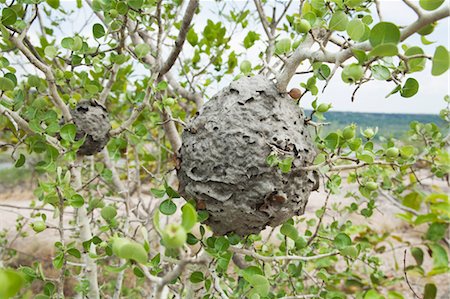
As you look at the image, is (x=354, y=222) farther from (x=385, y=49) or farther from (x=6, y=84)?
(x=385, y=49)

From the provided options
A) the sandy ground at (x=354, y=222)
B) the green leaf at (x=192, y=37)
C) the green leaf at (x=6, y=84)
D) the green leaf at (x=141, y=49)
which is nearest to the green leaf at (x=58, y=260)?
the green leaf at (x=6, y=84)

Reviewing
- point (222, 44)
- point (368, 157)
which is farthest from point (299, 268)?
point (222, 44)

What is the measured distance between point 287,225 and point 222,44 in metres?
1.07

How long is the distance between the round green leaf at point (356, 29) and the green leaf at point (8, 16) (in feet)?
2.02

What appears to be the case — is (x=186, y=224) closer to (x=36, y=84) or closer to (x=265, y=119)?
(x=265, y=119)

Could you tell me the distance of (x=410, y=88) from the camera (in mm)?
597

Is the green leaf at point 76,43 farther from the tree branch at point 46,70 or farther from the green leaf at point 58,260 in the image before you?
the green leaf at point 58,260

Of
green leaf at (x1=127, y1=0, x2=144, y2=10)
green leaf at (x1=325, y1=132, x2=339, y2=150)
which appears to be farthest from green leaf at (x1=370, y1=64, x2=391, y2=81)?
green leaf at (x1=127, y1=0, x2=144, y2=10)

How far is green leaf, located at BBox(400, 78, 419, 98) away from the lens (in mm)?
593

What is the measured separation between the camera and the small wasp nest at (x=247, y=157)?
0.68 metres

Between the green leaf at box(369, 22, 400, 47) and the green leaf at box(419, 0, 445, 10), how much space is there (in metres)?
0.06

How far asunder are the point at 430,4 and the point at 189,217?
1.18 feet

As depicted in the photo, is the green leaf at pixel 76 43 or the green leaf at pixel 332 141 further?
the green leaf at pixel 76 43

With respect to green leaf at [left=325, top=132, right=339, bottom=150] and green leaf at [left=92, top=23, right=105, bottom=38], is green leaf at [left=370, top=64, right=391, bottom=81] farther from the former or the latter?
green leaf at [left=92, top=23, right=105, bottom=38]
